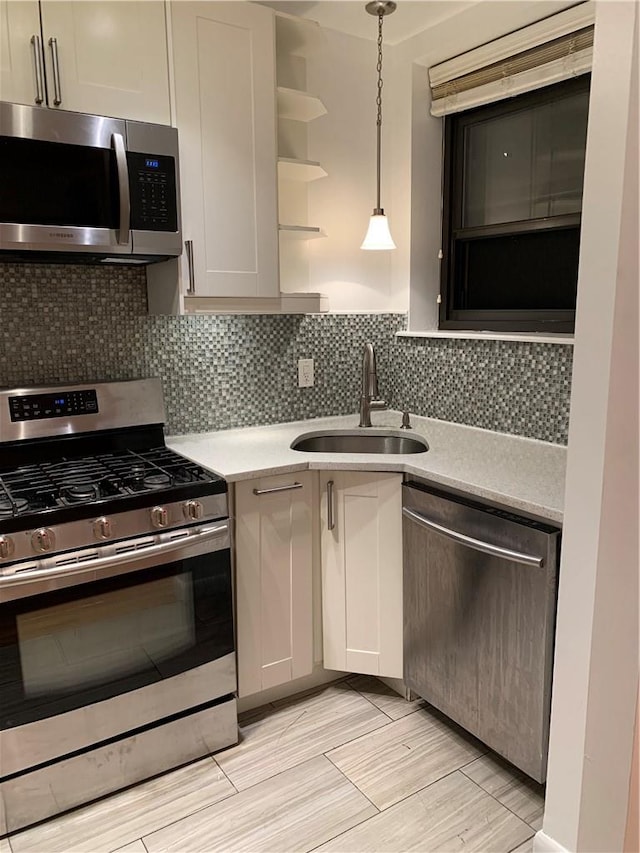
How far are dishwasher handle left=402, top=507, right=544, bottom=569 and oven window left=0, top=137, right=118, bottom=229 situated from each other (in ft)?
4.26

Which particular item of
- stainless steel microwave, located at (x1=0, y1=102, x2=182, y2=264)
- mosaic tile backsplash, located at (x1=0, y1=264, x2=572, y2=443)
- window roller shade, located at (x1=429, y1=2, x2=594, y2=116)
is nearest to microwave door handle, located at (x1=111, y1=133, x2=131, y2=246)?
stainless steel microwave, located at (x1=0, y1=102, x2=182, y2=264)

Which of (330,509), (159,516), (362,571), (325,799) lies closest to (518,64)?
(330,509)

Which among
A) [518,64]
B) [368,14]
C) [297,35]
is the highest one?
[368,14]

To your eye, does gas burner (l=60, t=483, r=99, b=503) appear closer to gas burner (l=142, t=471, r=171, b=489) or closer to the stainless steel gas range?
the stainless steel gas range

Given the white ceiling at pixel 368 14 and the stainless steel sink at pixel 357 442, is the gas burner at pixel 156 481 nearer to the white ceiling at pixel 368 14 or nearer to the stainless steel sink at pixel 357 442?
the stainless steel sink at pixel 357 442

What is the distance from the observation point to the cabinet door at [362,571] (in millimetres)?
2229

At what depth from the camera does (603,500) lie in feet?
4.80

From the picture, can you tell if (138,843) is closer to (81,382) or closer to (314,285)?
(81,382)

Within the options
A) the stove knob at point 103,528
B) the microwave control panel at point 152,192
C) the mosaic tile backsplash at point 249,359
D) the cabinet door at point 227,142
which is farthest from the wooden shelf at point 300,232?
the stove knob at point 103,528

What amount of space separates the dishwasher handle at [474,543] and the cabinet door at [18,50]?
167 centimetres

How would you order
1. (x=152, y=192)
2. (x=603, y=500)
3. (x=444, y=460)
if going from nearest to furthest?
(x=603, y=500), (x=152, y=192), (x=444, y=460)

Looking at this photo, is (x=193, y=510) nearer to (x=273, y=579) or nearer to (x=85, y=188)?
(x=273, y=579)

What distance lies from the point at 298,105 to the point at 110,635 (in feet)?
6.54

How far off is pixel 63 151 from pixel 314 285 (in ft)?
3.95
